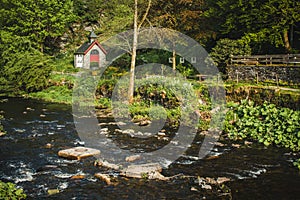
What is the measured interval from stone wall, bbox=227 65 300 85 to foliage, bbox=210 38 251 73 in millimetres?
1526

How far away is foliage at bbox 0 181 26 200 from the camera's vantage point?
1073cm

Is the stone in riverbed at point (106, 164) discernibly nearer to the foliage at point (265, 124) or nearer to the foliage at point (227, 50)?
the foliage at point (265, 124)

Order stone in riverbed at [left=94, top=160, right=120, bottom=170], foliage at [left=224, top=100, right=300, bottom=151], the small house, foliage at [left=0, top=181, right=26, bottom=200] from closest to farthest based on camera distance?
foliage at [left=0, top=181, right=26, bottom=200], stone in riverbed at [left=94, top=160, right=120, bottom=170], foliage at [left=224, top=100, right=300, bottom=151], the small house

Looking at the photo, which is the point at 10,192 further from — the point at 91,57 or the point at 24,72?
the point at 91,57

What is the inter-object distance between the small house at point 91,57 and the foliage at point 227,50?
906 inches

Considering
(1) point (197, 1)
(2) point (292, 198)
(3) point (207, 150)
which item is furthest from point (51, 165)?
(1) point (197, 1)

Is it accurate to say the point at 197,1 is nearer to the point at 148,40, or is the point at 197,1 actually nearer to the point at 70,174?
the point at 148,40

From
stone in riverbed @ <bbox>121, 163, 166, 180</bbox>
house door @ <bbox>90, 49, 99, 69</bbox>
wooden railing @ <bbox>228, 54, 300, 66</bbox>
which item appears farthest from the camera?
house door @ <bbox>90, 49, 99, 69</bbox>

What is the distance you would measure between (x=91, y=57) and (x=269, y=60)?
29.8 m

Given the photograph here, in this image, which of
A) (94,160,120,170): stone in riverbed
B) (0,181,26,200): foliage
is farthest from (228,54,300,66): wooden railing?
(0,181,26,200): foliage

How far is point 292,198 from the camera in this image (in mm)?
11242

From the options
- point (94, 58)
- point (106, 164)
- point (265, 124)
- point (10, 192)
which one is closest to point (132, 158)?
point (106, 164)

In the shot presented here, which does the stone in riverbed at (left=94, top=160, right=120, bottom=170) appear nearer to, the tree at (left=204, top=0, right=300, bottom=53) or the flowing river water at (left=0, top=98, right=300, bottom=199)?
the flowing river water at (left=0, top=98, right=300, bottom=199)

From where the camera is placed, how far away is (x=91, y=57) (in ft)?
162
